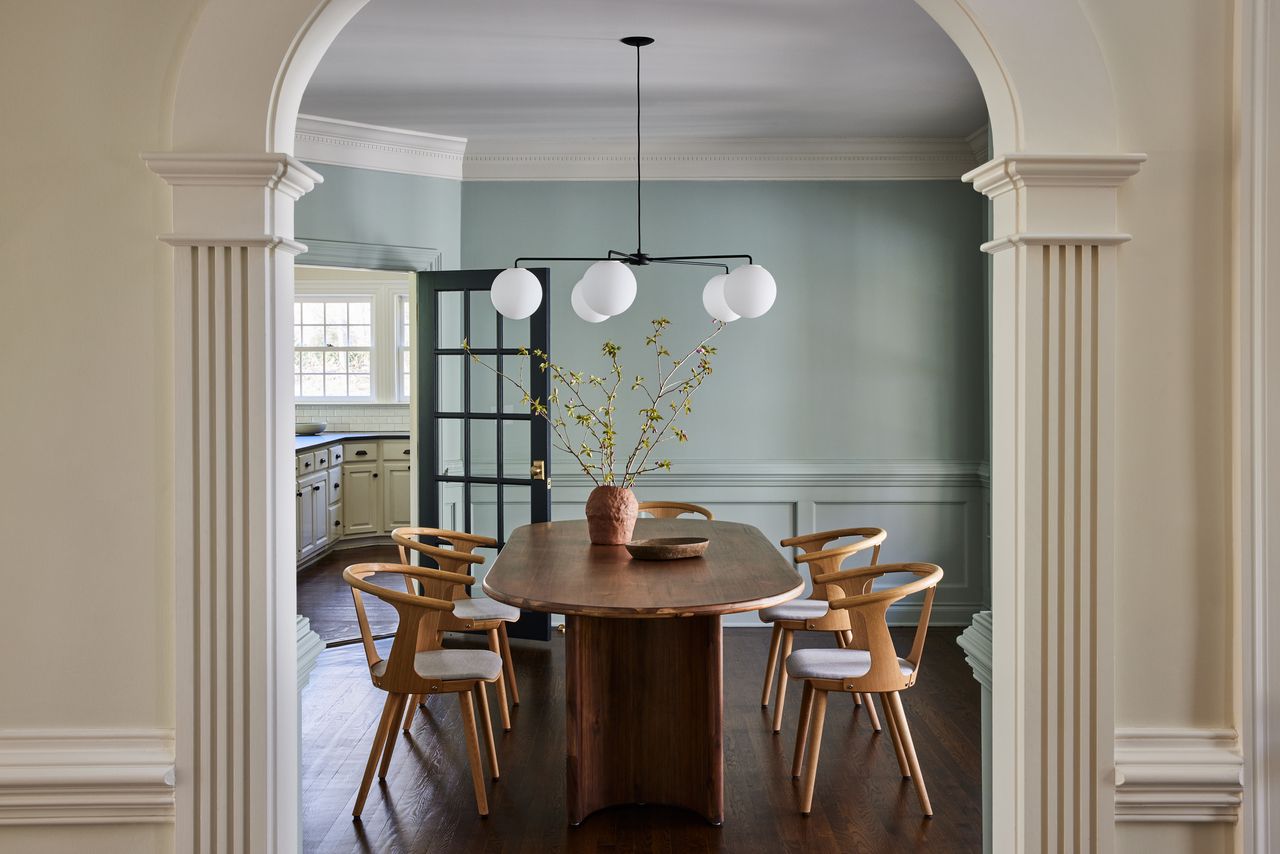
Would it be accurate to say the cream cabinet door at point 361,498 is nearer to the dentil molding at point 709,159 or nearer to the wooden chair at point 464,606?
the dentil molding at point 709,159

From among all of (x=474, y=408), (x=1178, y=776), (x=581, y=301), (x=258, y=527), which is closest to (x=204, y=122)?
(x=258, y=527)

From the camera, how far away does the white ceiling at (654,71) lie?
3691 mm

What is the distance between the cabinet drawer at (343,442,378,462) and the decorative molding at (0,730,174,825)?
6.80 m

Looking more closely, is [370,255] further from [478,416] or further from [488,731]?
[488,731]

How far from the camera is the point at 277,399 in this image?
70.7 inches

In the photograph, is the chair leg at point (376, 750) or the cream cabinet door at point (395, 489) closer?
the chair leg at point (376, 750)

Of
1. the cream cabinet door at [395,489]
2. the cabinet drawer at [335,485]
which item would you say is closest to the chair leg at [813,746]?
the cabinet drawer at [335,485]

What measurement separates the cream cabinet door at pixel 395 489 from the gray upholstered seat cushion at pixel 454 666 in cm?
537

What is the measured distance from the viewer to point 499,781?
356 centimetres

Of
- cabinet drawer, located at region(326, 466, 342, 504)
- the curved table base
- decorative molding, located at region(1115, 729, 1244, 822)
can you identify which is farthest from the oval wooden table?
cabinet drawer, located at region(326, 466, 342, 504)

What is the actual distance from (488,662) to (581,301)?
5.40 ft

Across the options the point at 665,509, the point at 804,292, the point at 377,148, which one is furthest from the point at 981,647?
the point at 377,148

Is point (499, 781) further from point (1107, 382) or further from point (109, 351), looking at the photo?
point (1107, 382)

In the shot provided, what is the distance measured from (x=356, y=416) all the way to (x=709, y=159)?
475 cm
